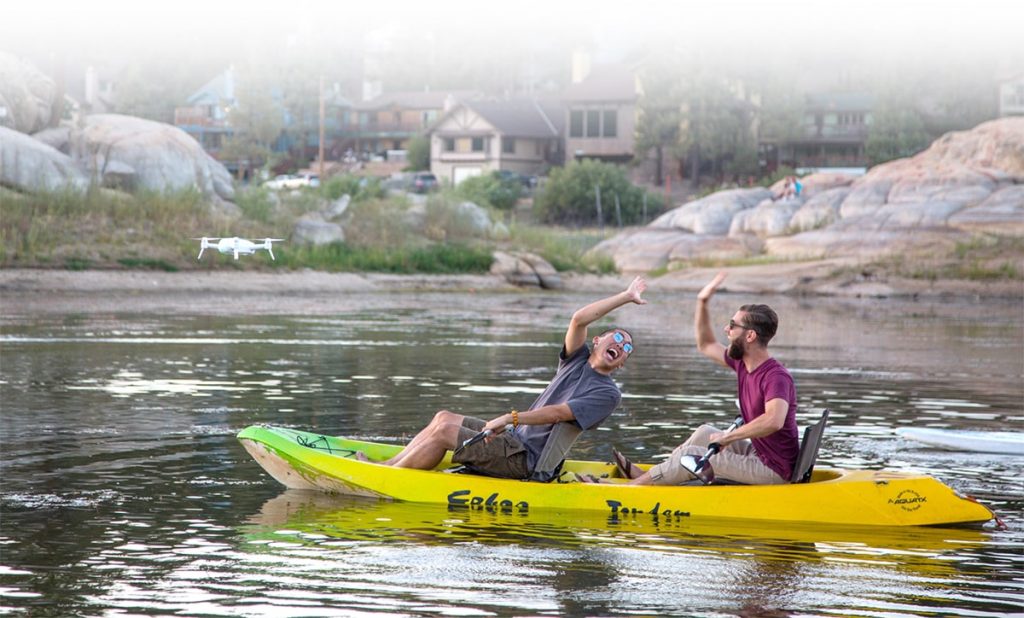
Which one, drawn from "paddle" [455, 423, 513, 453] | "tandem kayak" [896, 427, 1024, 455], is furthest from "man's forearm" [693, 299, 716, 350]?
"tandem kayak" [896, 427, 1024, 455]

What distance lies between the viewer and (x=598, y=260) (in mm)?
53219

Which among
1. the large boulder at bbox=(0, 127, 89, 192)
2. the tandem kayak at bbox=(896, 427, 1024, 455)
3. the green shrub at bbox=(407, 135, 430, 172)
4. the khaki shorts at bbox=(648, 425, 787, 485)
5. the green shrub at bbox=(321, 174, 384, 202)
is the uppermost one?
the green shrub at bbox=(407, 135, 430, 172)

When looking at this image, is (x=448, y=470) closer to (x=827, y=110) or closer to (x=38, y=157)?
(x=38, y=157)

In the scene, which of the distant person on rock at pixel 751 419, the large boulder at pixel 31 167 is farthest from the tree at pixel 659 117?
the distant person on rock at pixel 751 419

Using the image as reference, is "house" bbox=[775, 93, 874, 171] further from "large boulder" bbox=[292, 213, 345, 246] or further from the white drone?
the white drone

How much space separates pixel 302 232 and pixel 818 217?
2264cm

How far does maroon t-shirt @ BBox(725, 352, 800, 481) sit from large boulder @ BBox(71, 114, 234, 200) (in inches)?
1365

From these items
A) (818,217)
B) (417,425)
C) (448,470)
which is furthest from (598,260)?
(448,470)

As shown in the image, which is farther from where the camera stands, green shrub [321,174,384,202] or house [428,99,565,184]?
house [428,99,565,184]

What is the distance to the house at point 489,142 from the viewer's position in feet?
295

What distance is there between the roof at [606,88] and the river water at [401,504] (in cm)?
6400

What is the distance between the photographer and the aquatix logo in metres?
11.0

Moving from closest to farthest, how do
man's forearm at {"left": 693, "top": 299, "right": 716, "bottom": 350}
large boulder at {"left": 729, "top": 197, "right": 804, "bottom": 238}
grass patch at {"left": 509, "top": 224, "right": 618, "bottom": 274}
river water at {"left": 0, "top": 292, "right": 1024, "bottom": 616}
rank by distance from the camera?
river water at {"left": 0, "top": 292, "right": 1024, "bottom": 616}
man's forearm at {"left": 693, "top": 299, "right": 716, "bottom": 350}
grass patch at {"left": 509, "top": 224, "right": 618, "bottom": 274}
large boulder at {"left": 729, "top": 197, "right": 804, "bottom": 238}

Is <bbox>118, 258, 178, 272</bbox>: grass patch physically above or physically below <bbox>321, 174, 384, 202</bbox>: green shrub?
below
